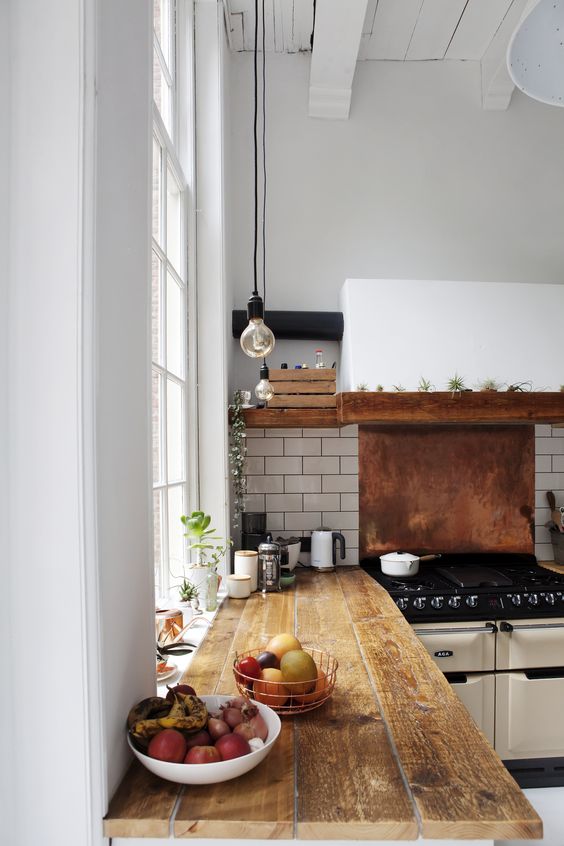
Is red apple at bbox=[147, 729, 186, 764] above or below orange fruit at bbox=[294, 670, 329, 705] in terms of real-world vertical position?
above

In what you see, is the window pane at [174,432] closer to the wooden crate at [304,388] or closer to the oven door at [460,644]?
the wooden crate at [304,388]

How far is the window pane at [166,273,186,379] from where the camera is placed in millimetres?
2465

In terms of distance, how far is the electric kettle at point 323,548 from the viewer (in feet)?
10.2

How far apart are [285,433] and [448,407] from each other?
0.88 m

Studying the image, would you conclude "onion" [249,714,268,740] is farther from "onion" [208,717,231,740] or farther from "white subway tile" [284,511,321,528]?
"white subway tile" [284,511,321,528]

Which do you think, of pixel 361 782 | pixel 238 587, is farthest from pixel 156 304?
pixel 361 782

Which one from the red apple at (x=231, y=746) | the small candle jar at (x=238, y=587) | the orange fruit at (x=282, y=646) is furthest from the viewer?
the small candle jar at (x=238, y=587)

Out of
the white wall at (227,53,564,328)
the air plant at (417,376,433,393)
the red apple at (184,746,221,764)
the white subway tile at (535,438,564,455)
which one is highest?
the white wall at (227,53,564,328)

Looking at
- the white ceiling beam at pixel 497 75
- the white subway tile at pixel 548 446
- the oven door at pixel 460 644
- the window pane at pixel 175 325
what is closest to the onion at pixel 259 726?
the window pane at pixel 175 325

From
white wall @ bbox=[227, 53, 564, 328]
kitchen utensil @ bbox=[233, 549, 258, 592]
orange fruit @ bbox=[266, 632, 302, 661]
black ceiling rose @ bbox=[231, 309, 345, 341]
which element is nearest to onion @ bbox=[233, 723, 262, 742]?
orange fruit @ bbox=[266, 632, 302, 661]

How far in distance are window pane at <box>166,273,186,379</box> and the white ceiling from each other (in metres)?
1.41

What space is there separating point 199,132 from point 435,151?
56.3 inches

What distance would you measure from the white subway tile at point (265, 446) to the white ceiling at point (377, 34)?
5.98 feet

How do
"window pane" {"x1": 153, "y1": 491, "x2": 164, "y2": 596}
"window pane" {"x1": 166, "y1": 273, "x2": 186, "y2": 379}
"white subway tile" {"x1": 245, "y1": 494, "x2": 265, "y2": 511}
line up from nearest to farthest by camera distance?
1. "window pane" {"x1": 153, "y1": 491, "x2": 164, "y2": 596}
2. "window pane" {"x1": 166, "y1": 273, "x2": 186, "y2": 379}
3. "white subway tile" {"x1": 245, "y1": 494, "x2": 265, "y2": 511}
